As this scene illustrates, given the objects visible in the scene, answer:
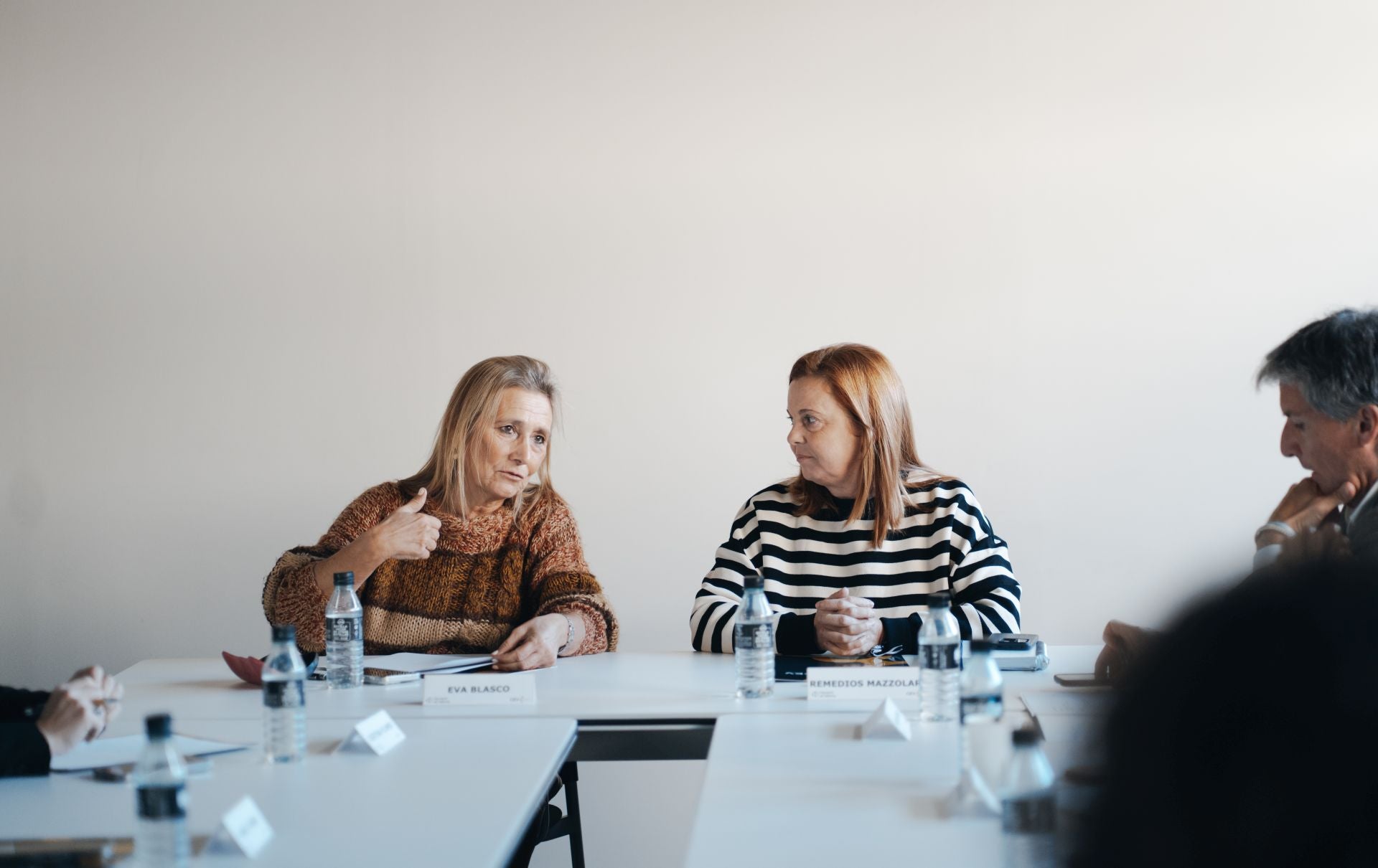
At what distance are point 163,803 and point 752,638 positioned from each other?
1175 mm

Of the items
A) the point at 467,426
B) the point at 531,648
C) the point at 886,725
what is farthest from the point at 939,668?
the point at 467,426

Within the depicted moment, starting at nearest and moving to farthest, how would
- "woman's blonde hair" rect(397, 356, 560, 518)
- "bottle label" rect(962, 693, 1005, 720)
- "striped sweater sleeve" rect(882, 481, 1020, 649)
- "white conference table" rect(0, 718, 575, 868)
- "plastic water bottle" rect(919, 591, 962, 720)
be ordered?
"white conference table" rect(0, 718, 575, 868) < "bottle label" rect(962, 693, 1005, 720) < "plastic water bottle" rect(919, 591, 962, 720) < "striped sweater sleeve" rect(882, 481, 1020, 649) < "woman's blonde hair" rect(397, 356, 560, 518)

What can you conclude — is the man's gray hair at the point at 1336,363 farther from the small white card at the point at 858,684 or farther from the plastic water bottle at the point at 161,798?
the plastic water bottle at the point at 161,798

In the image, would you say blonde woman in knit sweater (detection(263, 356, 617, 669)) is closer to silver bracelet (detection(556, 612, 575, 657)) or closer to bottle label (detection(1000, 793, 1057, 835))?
silver bracelet (detection(556, 612, 575, 657))

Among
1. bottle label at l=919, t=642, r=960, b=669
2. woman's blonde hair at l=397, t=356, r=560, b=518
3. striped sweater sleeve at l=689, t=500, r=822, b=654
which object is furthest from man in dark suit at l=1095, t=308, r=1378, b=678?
woman's blonde hair at l=397, t=356, r=560, b=518

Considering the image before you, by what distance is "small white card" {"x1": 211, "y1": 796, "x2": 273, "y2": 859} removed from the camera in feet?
4.15

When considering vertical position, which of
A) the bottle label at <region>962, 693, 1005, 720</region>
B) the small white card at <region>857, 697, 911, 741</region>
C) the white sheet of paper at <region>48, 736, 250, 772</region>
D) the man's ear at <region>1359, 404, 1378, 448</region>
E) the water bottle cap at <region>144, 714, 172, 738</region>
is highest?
the man's ear at <region>1359, 404, 1378, 448</region>

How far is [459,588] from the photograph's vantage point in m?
2.80

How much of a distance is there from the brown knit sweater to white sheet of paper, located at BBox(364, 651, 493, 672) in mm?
126

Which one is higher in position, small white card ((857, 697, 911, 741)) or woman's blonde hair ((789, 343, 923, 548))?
woman's blonde hair ((789, 343, 923, 548))

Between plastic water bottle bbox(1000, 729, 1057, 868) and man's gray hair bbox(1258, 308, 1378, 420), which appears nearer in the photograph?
plastic water bottle bbox(1000, 729, 1057, 868)

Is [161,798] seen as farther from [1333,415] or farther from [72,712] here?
[1333,415]

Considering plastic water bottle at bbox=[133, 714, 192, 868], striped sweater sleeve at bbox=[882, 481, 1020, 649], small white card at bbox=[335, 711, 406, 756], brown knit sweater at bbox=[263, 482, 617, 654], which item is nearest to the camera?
plastic water bottle at bbox=[133, 714, 192, 868]

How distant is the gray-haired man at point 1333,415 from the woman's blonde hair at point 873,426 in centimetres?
81
